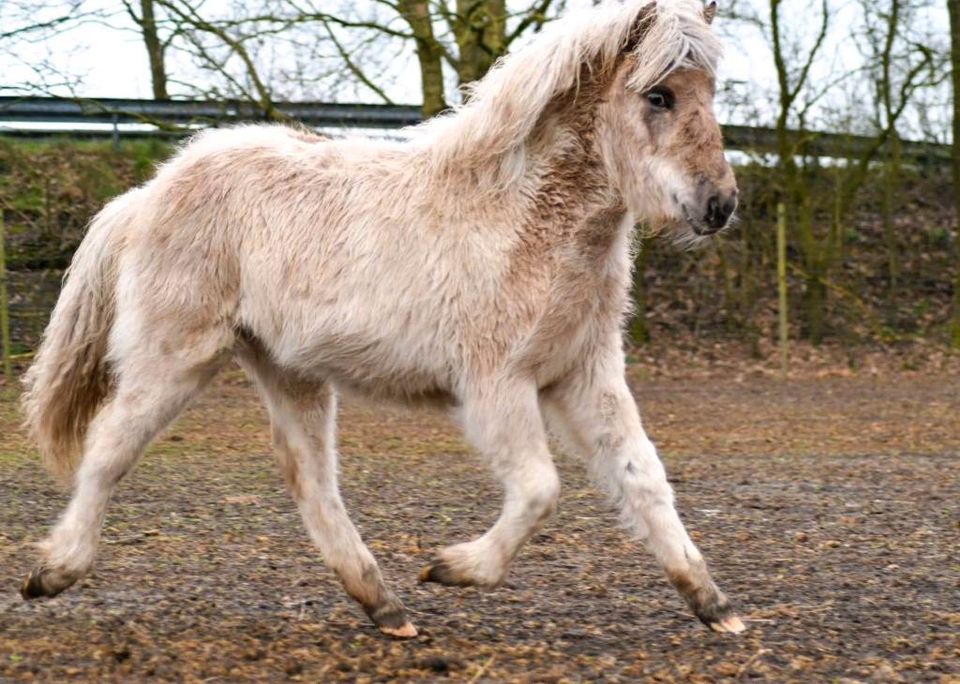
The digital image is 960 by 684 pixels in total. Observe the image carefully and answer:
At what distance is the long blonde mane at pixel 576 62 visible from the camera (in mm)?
4613

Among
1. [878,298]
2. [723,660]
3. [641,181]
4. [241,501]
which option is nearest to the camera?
[723,660]

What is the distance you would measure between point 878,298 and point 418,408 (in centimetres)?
1583

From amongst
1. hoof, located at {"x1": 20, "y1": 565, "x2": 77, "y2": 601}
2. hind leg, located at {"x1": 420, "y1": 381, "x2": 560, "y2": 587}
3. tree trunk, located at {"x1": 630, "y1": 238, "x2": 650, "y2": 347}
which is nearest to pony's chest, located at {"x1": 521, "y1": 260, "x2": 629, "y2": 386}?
hind leg, located at {"x1": 420, "y1": 381, "x2": 560, "y2": 587}

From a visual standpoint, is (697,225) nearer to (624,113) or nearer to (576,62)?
(624,113)

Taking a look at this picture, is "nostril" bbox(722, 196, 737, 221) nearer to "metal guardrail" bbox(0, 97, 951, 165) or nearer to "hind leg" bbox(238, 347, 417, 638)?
"hind leg" bbox(238, 347, 417, 638)

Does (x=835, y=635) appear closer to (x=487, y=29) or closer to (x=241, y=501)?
(x=241, y=501)

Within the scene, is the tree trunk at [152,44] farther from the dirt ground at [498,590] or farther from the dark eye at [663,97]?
the dark eye at [663,97]

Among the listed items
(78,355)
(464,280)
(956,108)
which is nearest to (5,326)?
(78,355)

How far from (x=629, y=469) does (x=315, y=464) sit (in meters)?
1.22

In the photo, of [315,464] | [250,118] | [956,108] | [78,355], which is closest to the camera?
[315,464]

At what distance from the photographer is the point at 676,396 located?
14688 mm

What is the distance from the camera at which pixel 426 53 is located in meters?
15.6

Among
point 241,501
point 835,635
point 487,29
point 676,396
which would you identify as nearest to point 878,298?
point 676,396

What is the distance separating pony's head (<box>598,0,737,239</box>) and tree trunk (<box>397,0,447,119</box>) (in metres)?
10.5
